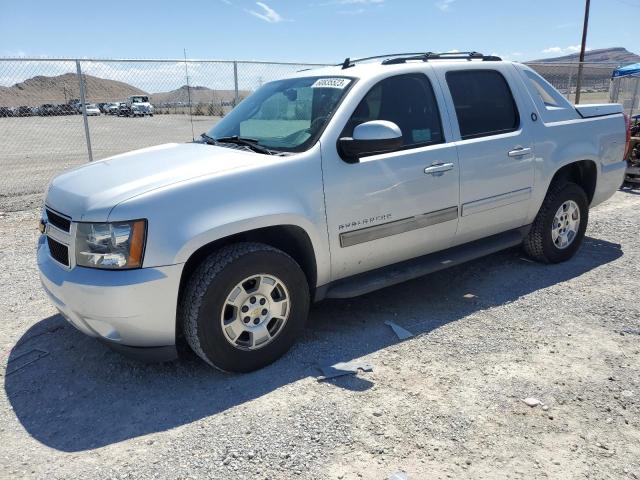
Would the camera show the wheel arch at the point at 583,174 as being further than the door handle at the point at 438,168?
Yes

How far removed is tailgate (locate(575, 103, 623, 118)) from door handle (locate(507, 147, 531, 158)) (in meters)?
1.09

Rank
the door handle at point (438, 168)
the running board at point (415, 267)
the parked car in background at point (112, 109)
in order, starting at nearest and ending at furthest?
the running board at point (415, 267) → the door handle at point (438, 168) → the parked car in background at point (112, 109)

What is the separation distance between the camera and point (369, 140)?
11.1 ft

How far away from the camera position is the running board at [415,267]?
3695 mm

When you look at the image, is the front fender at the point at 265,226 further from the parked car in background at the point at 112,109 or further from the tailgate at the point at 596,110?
the parked car in background at the point at 112,109

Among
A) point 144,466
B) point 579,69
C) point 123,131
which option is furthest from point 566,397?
point 579,69

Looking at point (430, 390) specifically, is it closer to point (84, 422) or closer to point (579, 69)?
point (84, 422)

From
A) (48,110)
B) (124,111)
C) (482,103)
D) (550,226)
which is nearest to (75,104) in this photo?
(48,110)

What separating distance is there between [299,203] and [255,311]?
2.43 ft

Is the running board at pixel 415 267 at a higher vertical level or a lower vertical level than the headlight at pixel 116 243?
lower

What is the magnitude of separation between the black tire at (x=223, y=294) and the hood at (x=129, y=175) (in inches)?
20.5

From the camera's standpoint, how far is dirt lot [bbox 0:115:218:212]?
12.9 m

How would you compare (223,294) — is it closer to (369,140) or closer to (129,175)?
(129,175)

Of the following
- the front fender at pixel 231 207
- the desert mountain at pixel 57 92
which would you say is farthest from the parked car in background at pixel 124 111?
the front fender at pixel 231 207
